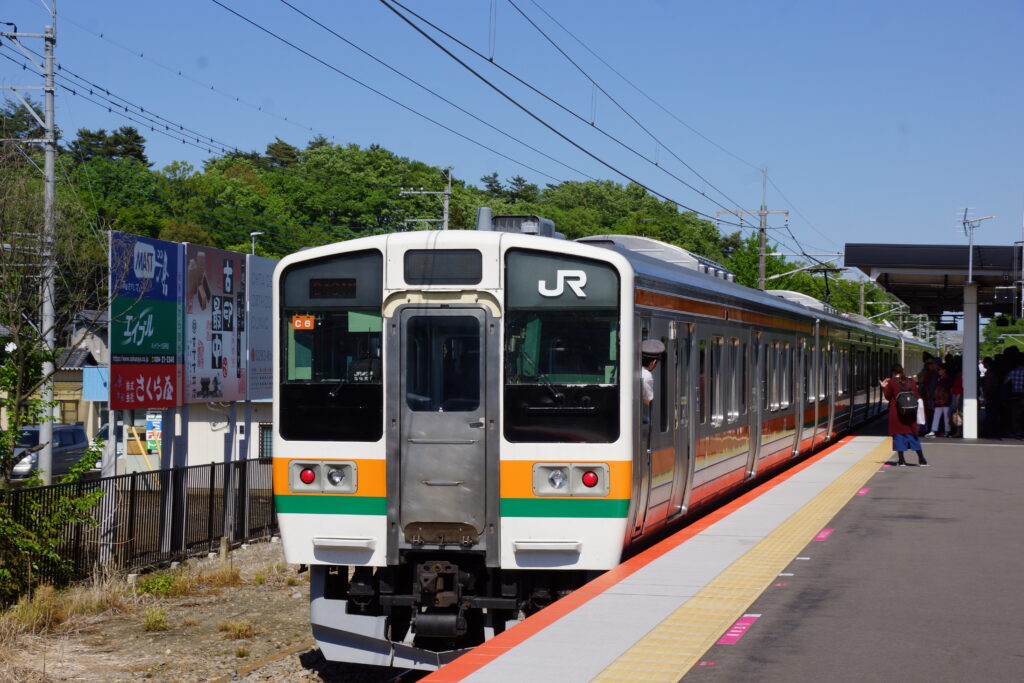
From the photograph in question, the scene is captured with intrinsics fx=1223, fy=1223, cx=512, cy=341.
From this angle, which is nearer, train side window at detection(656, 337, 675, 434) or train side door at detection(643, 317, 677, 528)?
train side door at detection(643, 317, 677, 528)

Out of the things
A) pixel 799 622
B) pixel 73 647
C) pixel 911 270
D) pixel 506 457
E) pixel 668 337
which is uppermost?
pixel 911 270

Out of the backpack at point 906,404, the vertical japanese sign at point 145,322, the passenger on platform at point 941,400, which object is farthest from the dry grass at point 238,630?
the passenger on platform at point 941,400

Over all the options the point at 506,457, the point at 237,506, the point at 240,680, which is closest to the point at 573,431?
the point at 506,457

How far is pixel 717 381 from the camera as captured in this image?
513 inches

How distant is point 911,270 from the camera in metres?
25.5

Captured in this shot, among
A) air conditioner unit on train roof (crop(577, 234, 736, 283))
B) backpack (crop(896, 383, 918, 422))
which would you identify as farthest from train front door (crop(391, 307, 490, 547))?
backpack (crop(896, 383, 918, 422))

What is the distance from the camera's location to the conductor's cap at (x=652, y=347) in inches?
365

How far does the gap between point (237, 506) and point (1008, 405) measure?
51.8 ft

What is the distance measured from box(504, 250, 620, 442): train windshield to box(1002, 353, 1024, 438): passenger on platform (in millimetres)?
17308

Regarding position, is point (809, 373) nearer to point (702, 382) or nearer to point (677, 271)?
point (702, 382)

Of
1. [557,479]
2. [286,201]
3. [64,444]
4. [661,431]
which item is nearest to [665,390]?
[661,431]

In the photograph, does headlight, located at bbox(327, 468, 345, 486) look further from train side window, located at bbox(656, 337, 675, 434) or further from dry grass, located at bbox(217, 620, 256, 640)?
dry grass, located at bbox(217, 620, 256, 640)

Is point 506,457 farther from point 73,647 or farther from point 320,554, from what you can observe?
point 73,647

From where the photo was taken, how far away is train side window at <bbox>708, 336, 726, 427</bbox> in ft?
41.9
